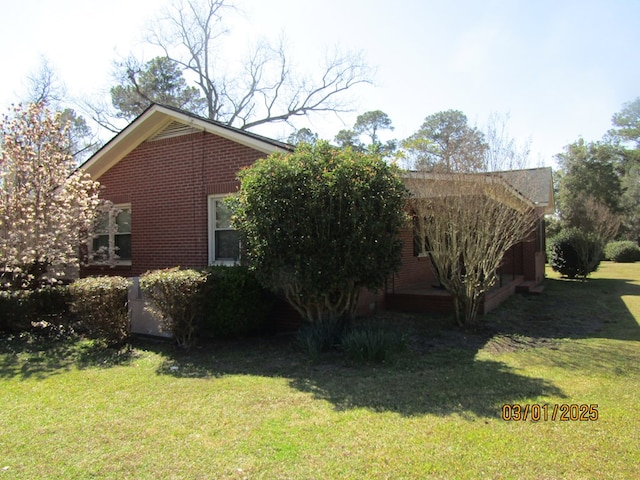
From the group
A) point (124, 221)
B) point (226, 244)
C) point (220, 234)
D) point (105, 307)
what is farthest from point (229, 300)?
point (124, 221)

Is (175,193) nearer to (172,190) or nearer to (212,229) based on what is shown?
(172,190)

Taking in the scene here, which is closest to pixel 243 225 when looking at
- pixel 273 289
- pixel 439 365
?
pixel 273 289

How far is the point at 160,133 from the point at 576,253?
1730 cm

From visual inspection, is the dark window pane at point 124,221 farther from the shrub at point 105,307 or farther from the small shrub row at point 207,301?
the small shrub row at point 207,301

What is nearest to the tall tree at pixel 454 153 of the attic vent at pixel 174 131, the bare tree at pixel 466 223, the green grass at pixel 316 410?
the bare tree at pixel 466 223

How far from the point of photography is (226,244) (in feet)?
31.8

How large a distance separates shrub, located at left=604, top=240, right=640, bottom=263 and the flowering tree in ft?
114

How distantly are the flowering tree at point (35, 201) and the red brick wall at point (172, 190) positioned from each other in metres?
1.11

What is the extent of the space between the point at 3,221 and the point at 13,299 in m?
1.51

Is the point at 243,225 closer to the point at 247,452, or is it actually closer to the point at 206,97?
the point at 247,452

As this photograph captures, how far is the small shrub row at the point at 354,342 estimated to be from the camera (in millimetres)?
6203

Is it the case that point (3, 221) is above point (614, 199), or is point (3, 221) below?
below

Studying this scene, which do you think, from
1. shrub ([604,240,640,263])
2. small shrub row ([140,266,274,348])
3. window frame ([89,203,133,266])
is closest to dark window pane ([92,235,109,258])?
window frame ([89,203,133,266])

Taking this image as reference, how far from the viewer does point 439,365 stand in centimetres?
614
